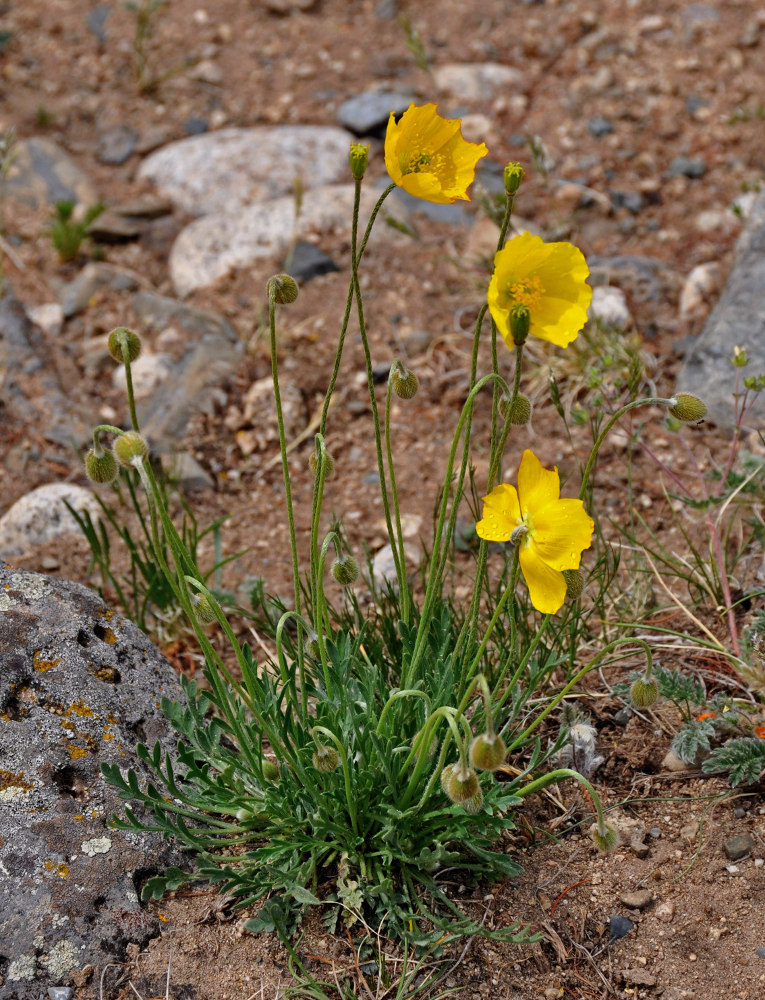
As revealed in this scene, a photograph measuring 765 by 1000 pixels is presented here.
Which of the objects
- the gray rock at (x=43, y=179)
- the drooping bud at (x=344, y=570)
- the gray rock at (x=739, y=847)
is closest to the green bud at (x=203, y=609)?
the drooping bud at (x=344, y=570)

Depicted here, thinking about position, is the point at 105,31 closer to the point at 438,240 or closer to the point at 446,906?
the point at 438,240

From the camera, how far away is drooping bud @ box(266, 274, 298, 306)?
6.47 ft

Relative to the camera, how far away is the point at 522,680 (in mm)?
2648

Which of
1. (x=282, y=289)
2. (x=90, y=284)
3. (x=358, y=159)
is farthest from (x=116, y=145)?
(x=358, y=159)

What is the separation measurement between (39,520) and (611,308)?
258 centimetres

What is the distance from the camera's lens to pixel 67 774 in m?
2.22

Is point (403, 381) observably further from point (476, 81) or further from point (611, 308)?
point (476, 81)

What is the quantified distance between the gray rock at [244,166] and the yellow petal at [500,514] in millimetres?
3839

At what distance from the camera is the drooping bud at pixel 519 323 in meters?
1.57


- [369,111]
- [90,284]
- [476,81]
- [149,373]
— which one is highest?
[476,81]

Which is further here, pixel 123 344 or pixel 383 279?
pixel 383 279

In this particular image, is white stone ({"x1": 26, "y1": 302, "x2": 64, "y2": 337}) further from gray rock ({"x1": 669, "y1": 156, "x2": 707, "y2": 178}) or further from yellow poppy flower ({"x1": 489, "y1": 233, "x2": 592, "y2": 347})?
yellow poppy flower ({"x1": 489, "y1": 233, "x2": 592, "y2": 347})

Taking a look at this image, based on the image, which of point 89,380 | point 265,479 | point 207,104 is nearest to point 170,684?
point 265,479

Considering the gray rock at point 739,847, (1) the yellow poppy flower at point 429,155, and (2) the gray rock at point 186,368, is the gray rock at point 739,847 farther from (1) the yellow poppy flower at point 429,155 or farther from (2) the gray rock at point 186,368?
(2) the gray rock at point 186,368
